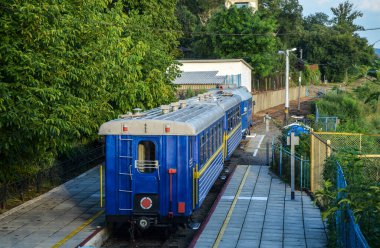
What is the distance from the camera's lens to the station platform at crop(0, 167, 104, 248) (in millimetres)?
15250

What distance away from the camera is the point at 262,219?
1744cm

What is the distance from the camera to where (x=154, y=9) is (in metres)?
37.6

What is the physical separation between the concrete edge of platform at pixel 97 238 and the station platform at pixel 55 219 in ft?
0.74

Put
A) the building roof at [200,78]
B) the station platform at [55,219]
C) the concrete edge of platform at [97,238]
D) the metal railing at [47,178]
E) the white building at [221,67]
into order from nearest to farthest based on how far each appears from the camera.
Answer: the concrete edge of platform at [97,238] < the station platform at [55,219] < the metal railing at [47,178] < the building roof at [200,78] < the white building at [221,67]

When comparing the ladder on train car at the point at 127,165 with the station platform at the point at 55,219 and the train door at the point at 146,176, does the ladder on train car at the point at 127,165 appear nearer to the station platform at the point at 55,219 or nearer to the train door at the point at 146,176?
the train door at the point at 146,176

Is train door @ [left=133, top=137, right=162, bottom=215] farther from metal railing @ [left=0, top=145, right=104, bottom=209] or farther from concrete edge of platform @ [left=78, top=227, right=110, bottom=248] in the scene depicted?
metal railing @ [left=0, top=145, right=104, bottom=209]

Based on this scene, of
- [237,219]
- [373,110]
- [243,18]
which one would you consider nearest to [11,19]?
[237,219]

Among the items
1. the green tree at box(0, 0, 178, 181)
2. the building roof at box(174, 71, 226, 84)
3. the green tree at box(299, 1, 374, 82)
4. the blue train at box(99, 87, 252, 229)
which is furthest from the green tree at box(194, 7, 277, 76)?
→ the blue train at box(99, 87, 252, 229)

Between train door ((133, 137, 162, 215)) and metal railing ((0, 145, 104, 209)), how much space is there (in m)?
5.58

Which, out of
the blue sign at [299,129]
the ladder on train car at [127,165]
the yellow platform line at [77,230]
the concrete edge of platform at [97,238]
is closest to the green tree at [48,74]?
the ladder on train car at [127,165]

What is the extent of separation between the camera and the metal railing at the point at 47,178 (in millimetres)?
19875

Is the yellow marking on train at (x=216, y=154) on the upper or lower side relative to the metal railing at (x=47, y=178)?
upper

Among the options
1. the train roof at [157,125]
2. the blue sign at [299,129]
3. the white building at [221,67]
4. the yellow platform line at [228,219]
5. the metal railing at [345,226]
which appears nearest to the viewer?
the metal railing at [345,226]

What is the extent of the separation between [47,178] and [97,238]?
7.61m
